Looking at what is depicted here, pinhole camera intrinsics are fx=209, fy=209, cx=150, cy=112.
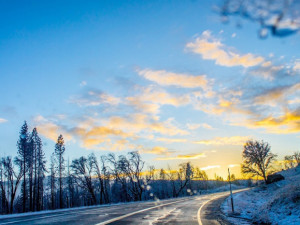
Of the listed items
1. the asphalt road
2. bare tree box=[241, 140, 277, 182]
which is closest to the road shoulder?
the asphalt road

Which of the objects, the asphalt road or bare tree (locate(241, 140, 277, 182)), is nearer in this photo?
the asphalt road

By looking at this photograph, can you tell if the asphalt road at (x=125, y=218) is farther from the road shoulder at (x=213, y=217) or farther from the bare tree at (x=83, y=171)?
the bare tree at (x=83, y=171)

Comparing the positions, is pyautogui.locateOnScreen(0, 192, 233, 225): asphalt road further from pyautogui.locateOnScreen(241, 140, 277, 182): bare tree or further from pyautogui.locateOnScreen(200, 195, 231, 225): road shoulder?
pyautogui.locateOnScreen(241, 140, 277, 182): bare tree

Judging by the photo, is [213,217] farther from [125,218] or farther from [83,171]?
[83,171]

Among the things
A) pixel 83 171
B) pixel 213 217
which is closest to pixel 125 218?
pixel 213 217

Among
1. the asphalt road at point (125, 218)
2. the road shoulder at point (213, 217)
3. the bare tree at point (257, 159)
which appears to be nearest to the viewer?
the road shoulder at point (213, 217)

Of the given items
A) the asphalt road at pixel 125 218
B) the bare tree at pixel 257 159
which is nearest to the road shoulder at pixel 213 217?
the asphalt road at pixel 125 218

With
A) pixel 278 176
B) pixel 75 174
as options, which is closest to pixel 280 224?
pixel 278 176

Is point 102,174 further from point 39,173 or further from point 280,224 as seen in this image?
point 280,224

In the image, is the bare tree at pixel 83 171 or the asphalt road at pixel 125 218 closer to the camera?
the asphalt road at pixel 125 218

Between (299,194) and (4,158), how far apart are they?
5273cm

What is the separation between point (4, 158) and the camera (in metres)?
45.7

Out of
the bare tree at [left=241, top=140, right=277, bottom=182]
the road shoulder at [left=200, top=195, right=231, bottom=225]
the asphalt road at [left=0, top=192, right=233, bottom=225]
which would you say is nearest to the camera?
the road shoulder at [left=200, top=195, right=231, bottom=225]

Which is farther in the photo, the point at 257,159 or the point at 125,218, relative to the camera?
the point at 257,159
